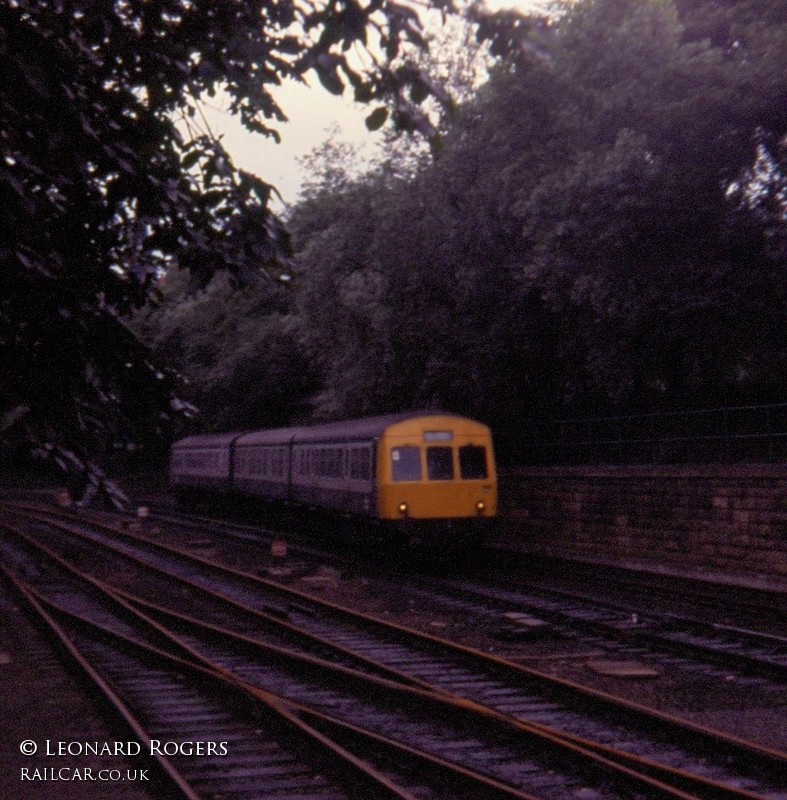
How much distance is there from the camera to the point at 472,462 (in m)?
21.1

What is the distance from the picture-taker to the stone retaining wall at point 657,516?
55.4 feet

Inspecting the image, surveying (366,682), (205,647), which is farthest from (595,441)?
(366,682)

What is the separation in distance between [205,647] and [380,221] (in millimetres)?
14270

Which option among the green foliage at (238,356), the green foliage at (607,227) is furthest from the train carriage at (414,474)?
the green foliage at (238,356)

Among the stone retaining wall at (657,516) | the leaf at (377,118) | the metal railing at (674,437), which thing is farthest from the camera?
the metal railing at (674,437)

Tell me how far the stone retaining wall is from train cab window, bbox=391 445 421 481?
3410 mm

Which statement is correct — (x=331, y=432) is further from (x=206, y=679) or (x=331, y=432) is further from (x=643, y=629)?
(x=206, y=679)

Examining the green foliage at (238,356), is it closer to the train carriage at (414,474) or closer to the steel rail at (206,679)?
the train carriage at (414,474)

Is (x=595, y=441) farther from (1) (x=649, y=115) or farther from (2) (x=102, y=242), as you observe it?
(2) (x=102, y=242)

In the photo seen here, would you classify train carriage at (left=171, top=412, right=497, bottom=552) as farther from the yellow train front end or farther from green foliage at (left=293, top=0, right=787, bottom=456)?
green foliage at (left=293, top=0, right=787, bottom=456)

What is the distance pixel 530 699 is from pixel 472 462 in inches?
451

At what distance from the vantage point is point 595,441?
23250mm

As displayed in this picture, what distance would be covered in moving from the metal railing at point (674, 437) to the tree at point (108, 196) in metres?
13.0

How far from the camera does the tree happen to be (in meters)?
6.22
